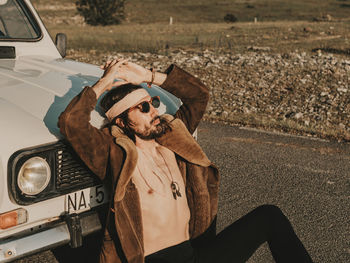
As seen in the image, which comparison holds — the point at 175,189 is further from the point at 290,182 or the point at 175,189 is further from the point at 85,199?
the point at 290,182

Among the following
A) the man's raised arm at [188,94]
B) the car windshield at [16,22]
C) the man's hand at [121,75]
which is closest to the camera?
the man's hand at [121,75]

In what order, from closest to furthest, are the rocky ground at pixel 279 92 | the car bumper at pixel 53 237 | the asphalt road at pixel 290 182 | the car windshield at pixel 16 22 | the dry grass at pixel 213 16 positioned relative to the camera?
the car bumper at pixel 53 237
the asphalt road at pixel 290 182
the car windshield at pixel 16 22
the rocky ground at pixel 279 92
the dry grass at pixel 213 16

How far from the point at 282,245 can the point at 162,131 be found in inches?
38.1

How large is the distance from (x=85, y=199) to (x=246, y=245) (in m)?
0.99

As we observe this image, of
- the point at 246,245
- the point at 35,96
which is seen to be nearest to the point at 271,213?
the point at 246,245

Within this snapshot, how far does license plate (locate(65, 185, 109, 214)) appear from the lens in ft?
8.66

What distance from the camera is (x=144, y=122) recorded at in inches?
104

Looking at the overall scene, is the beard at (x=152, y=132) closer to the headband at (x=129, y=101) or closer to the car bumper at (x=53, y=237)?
the headband at (x=129, y=101)

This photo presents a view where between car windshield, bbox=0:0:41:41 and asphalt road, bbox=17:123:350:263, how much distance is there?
7.43 feet

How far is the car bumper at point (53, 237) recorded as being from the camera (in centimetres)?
235

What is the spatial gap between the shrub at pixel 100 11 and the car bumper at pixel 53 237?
41941 mm

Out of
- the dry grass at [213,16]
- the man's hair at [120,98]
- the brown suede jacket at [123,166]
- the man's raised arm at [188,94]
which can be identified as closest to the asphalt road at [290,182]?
the brown suede jacket at [123,166]

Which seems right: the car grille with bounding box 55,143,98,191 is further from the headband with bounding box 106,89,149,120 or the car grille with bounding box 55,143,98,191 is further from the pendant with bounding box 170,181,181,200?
the pendant with bounding box 170,181,181,200

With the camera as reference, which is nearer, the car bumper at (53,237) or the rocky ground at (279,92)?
the car bumper at (53,237)
